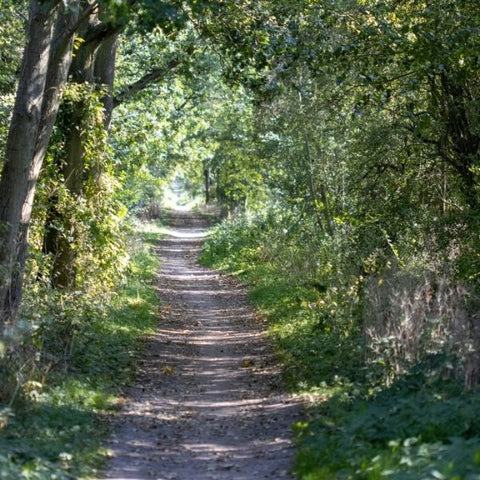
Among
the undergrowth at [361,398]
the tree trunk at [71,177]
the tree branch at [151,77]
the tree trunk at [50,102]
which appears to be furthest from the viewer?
the tree branch at [151,77]

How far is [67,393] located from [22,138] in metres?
3.64

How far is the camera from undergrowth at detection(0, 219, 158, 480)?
24.9ft

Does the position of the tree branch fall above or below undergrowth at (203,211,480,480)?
above

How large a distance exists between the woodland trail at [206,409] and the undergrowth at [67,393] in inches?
11.8

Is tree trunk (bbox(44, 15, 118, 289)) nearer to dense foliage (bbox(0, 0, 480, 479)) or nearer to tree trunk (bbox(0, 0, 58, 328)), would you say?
dense foliage (bbox(0, 0, 480, 479))

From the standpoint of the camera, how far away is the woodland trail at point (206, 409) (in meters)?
8.34

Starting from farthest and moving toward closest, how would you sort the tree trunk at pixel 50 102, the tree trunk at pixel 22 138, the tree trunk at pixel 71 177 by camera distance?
the tree trunk at pixel 71 177 < the tree trunk at pixel 50 102 < the tree trunk at pixel 22 138

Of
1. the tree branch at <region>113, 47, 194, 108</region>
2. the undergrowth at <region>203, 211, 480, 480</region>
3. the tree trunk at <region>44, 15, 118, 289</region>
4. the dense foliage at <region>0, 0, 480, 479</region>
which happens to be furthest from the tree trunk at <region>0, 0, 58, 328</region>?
the tree branch at <region>113, 47, 194, 108</region>

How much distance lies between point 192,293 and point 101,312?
332 inches

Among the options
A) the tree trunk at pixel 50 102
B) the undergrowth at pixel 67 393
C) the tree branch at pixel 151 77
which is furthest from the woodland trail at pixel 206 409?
the tree branch at pixel 151 77

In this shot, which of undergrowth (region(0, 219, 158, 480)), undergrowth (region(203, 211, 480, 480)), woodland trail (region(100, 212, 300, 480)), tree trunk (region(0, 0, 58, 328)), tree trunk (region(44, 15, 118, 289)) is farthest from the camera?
tree trunk (region(44, 15, 118, 289))

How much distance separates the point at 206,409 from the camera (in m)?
10.8

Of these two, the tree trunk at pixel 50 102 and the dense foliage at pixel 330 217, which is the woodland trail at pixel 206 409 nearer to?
the dense foliage at pixel 330 217

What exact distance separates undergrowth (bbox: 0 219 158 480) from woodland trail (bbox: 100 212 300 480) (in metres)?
0.30
